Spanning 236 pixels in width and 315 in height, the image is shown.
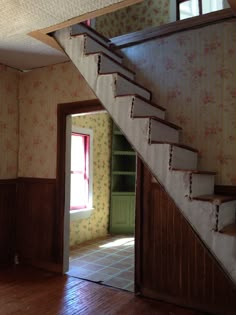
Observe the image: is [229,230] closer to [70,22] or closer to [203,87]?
[203,87]

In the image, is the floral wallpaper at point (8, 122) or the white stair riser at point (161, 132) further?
the floral wallpaper at point (8, 122)

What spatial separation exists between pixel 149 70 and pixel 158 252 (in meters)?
2.01

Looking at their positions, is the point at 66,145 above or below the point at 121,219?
above

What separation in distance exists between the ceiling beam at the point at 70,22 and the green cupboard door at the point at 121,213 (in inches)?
141

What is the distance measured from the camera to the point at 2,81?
4.07 metres

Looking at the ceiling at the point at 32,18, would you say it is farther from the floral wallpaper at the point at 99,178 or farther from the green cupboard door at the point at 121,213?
the green cupboard door at the point at 121,213

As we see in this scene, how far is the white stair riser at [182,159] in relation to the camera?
2.13m

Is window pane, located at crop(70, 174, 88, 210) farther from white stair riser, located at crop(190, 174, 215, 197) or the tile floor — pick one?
white stair riser, located at crop(190, 174, 215, 197)

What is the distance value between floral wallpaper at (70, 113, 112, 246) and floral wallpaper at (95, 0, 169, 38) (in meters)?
1.57

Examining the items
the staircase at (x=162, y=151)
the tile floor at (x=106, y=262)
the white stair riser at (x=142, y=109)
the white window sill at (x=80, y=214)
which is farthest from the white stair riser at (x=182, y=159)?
the white window sill at (x=80, y=214)

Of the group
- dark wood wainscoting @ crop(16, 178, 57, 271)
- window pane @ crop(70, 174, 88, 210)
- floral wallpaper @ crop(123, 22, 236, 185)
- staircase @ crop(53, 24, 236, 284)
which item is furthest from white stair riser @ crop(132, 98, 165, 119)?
window pane @ crop(70, 174, 88, 210)

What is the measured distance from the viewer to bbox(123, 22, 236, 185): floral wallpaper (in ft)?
Answer: 9.14

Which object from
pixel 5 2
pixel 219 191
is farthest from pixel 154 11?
pixel 219 191

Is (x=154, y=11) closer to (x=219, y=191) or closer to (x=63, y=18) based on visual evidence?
(x=63, y=18)
